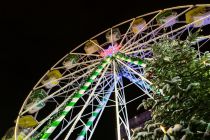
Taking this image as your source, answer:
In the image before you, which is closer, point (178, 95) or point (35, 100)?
point (178, 95)

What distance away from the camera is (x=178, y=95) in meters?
5.70

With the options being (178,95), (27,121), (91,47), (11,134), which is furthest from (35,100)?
(178,95)

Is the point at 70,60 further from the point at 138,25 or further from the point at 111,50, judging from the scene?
the point at 138,25

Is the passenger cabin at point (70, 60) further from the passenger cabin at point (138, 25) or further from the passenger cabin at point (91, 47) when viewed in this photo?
the passenger cabin at point (138, 25)

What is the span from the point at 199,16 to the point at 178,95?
21.9 feet

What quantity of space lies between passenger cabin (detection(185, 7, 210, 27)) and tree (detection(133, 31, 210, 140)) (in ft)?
15.4

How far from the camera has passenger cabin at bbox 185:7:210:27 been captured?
1128 cm

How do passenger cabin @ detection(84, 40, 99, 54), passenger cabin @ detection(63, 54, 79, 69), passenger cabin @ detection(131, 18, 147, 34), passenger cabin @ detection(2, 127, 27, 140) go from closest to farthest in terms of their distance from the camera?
passenger cabin @ detection(2, 127, 27, 140) < passenger cabin @ detection(131, 18, 147, 34) < passenger cabin @ detection(63, 54, 79, 69) < passenger cabin @ detection(84, 40, 99, 54)

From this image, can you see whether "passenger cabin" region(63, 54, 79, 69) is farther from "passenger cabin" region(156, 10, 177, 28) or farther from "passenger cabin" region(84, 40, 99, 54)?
"passenger cabin" region(156, 10, 177, 28)

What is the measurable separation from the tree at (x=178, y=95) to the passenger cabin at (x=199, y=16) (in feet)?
15.4

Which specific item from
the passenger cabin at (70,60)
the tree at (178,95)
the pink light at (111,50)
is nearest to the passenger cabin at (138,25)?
the pink light at (111,50)

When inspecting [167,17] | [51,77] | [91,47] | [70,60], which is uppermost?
[167,17]

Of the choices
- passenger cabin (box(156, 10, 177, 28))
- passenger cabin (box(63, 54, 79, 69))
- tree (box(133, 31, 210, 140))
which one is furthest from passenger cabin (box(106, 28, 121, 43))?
tree (box(133, 31, 210, 140))

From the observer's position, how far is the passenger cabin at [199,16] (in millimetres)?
11279
